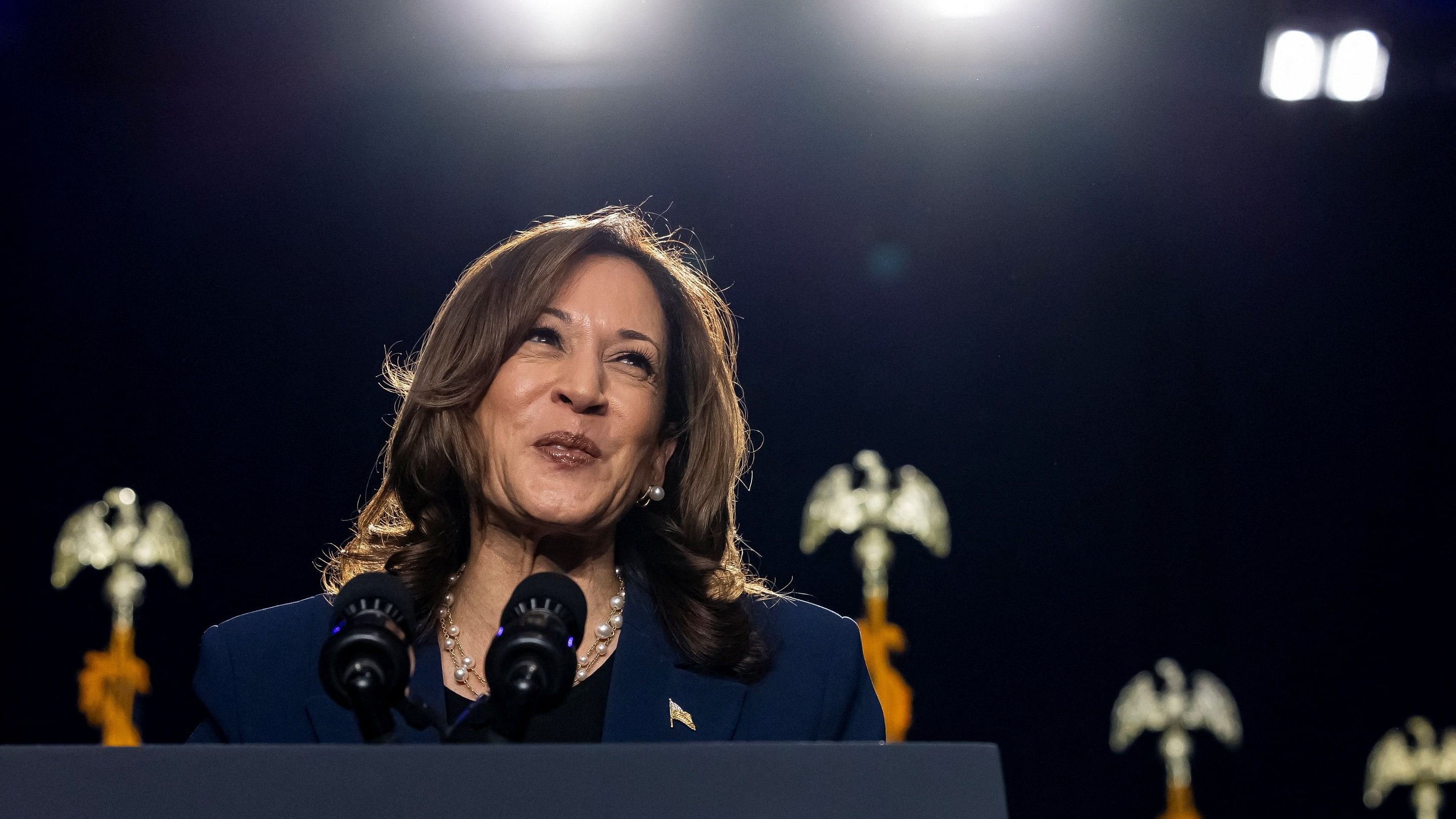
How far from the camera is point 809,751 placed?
0.82 metres

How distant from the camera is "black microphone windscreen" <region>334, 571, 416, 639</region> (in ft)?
3.24

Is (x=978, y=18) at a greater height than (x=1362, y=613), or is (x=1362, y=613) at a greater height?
(x=978, y=18)

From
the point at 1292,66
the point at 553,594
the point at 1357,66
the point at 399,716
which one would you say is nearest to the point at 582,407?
the point at 399,716

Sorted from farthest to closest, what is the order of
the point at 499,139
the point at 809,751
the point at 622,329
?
the point at 499,139 → the point at 622,329 → the point at 809,751

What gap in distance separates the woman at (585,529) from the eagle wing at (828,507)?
4.06 ft

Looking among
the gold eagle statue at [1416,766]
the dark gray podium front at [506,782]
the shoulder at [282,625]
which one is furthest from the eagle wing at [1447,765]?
the dark gray podium front at [506,782]

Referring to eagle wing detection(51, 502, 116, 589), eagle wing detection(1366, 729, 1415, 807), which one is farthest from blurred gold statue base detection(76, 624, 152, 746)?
eagle wing detection(1366, 729, 1415, 807)

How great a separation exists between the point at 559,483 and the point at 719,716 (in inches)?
15.9

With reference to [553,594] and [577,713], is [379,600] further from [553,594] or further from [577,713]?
[577,713]

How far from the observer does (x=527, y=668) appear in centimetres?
93

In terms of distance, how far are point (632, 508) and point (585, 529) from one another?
0.18 m

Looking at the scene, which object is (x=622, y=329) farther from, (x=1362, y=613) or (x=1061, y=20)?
(x=1362, y=613)

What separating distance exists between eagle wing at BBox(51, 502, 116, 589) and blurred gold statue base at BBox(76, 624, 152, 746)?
0.67 ft

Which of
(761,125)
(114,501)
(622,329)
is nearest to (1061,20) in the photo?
(761,125)
